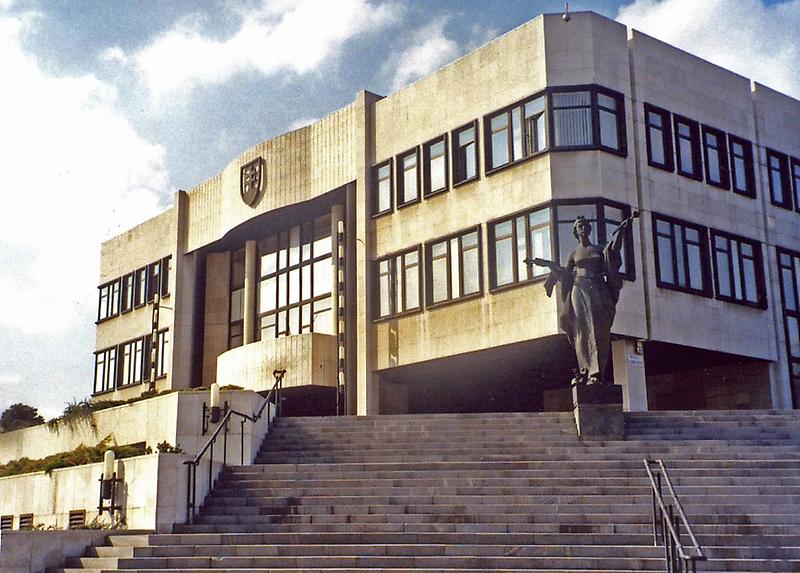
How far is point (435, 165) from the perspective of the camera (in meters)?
31.1

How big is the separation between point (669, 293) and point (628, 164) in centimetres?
348

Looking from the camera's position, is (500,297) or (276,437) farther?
(500,297)

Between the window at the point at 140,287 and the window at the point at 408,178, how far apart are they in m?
15.2

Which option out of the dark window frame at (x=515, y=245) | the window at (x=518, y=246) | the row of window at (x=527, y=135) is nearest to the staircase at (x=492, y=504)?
the dark window frame at (x=515, y=245)

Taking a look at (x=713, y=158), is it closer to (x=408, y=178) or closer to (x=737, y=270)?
(x=737, y=270)

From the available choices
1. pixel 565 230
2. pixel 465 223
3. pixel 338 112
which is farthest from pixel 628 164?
pixel 338 112

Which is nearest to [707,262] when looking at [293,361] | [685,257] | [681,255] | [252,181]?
[685,257]

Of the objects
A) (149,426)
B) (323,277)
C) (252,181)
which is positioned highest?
(252,181)

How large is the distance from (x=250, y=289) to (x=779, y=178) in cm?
1794

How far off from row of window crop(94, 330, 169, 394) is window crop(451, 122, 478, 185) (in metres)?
15.4

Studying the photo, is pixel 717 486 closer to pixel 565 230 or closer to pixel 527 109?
pixel 565 230

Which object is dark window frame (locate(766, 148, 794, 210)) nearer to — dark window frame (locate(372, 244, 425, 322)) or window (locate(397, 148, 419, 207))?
window (locate(397, 148, 419, 207))

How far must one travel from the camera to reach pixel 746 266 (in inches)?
1217

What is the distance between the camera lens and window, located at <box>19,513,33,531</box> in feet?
72.8
